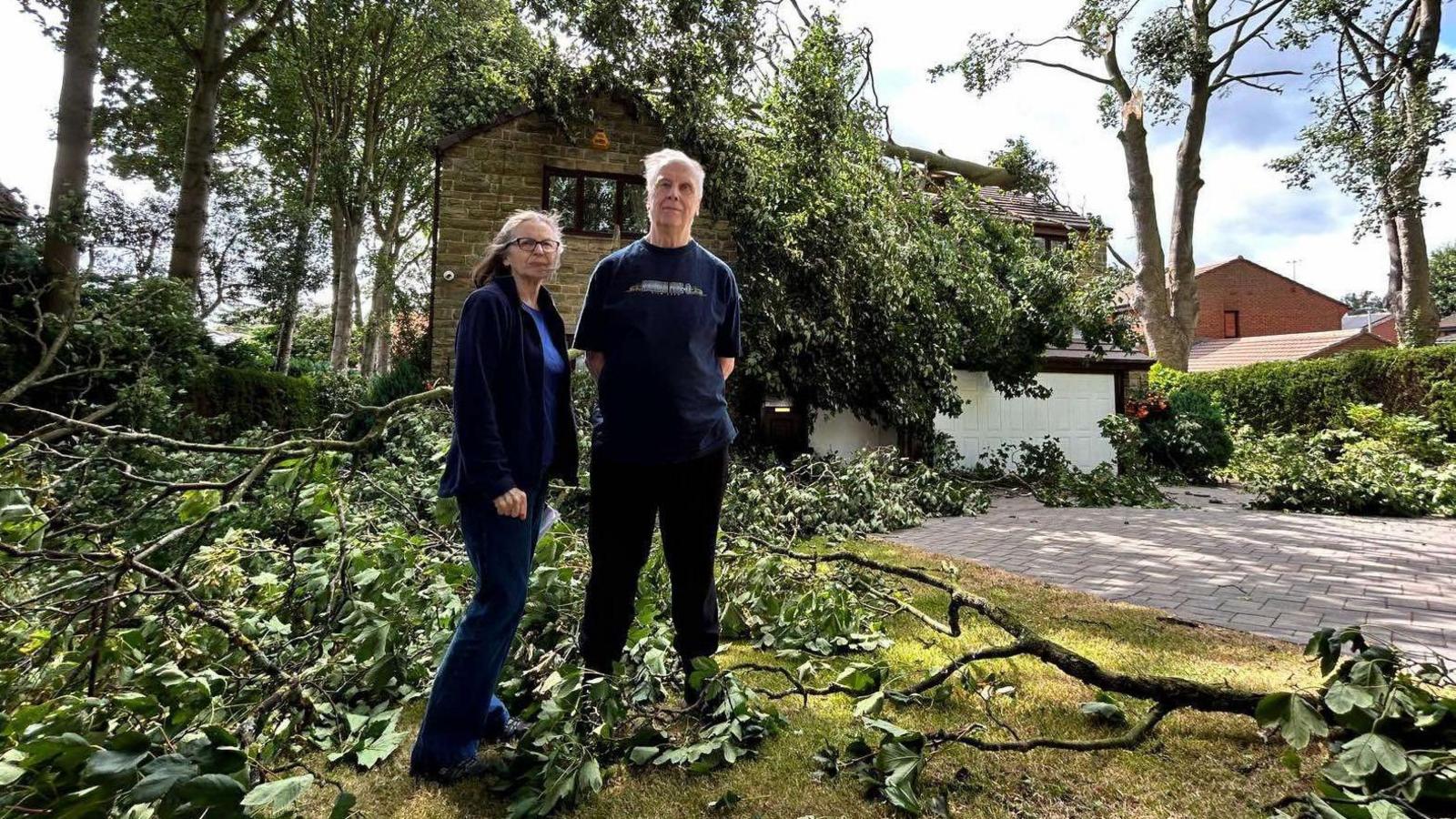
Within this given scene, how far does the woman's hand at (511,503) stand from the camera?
1.89m

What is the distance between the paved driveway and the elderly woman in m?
3.27

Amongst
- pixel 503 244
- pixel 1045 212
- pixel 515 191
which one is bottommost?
pixel 503 244

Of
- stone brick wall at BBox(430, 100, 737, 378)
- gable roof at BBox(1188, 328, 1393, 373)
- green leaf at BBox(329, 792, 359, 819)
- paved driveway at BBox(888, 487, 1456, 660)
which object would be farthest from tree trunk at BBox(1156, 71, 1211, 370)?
green leaf at BBox(329, 792, 359, 819)

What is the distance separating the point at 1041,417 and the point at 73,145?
14263 mm

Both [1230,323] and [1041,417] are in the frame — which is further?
[1230,323]

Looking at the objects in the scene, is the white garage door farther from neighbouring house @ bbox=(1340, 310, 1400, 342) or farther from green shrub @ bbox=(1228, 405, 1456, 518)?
neighbouring house @ bbox=(1340, 310, 1400, 342)

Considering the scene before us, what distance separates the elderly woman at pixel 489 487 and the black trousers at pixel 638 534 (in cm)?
25

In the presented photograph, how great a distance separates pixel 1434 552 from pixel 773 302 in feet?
22.0

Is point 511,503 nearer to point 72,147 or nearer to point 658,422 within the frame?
point 658,422

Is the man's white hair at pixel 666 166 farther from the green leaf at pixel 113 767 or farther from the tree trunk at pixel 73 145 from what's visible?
the tree trunk at pixel 73 145

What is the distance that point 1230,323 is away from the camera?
33531mm

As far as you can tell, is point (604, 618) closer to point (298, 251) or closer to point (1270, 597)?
point (1270, 597)

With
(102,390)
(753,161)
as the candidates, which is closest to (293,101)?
(102,390)

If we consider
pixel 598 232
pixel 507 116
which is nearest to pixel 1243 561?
pixel 598 232
